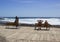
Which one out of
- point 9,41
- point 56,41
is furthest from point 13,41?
point 56,41

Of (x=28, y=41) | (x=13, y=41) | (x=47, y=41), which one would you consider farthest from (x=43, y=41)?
(x=13, y=41)

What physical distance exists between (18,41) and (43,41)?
123 centimetres

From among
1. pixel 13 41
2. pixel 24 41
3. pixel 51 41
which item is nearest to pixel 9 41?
pixel 13 41

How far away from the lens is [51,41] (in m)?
8.97

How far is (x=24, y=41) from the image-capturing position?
8.91 metres

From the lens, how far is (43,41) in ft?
29.3

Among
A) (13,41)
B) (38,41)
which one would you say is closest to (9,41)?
(13,41)

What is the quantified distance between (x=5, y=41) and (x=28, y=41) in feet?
3.66

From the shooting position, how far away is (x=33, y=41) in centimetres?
889

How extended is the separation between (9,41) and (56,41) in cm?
232

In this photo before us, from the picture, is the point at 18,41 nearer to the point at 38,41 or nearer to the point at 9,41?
the point at 9,41

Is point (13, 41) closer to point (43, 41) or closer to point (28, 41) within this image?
point (28, 41)

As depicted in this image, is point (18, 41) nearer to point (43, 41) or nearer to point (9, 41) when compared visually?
point (9, 41)

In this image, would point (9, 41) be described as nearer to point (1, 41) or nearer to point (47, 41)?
point (1, 41)
